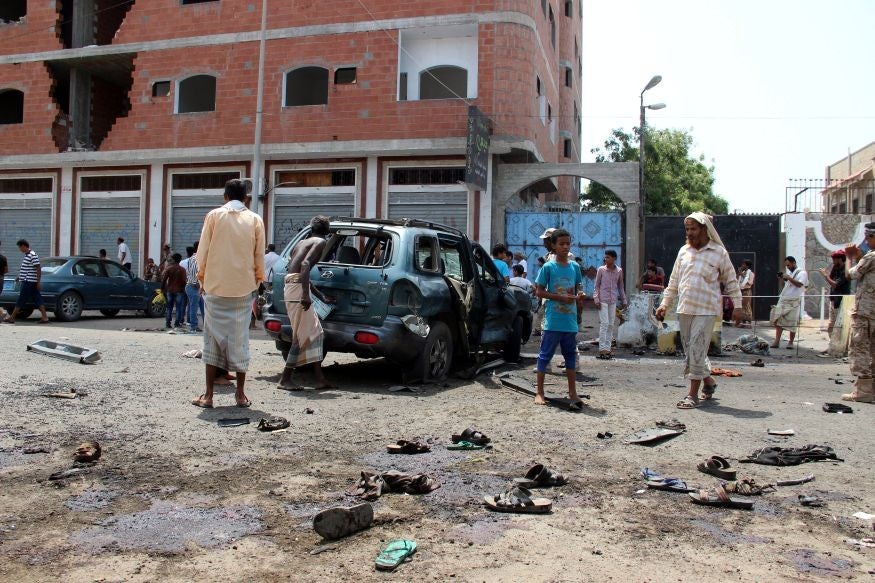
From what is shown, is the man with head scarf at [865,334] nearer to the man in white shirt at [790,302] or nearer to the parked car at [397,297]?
the parked car at [397,297]

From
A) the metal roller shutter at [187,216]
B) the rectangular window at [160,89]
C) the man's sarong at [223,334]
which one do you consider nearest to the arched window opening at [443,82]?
the metal roller shutter at [187,216]

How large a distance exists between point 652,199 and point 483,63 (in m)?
23.8

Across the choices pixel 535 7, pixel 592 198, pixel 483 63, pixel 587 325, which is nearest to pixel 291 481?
pixel 587 325

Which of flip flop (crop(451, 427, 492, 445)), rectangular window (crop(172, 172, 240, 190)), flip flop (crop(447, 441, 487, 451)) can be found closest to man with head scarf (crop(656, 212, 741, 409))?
flip flop (crop(451, 427, 492, 445))

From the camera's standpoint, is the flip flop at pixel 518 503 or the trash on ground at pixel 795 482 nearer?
the flip flop at pixel 518 503

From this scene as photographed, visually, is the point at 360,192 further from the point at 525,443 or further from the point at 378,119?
the point at 525,443

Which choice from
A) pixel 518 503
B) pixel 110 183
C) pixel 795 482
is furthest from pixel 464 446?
pixel 110 183

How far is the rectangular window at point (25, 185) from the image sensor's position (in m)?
25.7

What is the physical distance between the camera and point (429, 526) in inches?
150

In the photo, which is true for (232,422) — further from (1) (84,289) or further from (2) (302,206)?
(2) (302,206)

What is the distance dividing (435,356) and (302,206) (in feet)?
49.6

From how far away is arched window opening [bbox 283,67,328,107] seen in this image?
22.7 metres

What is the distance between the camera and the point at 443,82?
861 inches

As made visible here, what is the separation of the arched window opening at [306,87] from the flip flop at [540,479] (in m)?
19.5
